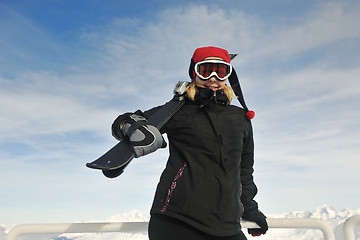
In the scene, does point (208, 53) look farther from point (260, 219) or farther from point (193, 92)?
point (260, 219)

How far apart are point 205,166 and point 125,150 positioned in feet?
1.51

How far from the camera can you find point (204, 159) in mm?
1791

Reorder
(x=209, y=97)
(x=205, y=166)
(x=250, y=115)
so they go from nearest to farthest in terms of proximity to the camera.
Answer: (x=205, y=166), (x=209, y=97), (x=250, y=115)

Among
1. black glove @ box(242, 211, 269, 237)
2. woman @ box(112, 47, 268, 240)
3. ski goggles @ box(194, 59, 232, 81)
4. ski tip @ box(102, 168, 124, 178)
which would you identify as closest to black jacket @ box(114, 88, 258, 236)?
woman @ box(112, 47, 268, 240)

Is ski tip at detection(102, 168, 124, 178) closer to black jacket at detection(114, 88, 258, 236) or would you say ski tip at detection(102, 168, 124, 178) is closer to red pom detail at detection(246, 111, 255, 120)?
black jacket at detection(114, 88, 258, 236)

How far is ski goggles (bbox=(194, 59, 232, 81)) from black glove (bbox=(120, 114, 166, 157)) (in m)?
0.49

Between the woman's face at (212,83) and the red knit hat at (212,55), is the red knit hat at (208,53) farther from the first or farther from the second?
the woman's face at (212,83)

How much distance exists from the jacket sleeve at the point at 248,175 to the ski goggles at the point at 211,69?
1.15ft

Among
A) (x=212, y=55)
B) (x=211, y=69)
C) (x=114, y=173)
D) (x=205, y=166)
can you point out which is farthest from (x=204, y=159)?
(x=212, y=55)

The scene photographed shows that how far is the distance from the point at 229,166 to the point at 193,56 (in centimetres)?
82

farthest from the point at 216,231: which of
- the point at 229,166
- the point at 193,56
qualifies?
the point at 193,56

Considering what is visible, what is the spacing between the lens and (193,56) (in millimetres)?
2223

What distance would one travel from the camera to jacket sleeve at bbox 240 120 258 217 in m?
2.13

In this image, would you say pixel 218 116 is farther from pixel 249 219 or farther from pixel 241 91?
pixel 249 219
